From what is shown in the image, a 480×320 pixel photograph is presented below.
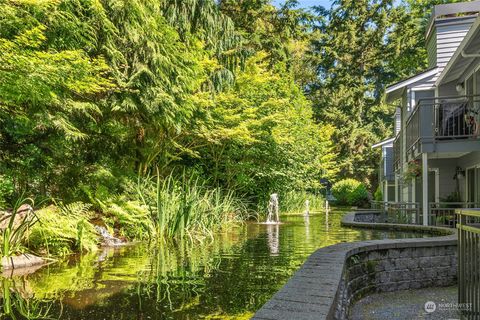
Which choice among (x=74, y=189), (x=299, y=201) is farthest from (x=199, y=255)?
(x=299, y=201)

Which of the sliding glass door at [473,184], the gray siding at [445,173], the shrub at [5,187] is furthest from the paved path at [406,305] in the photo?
the gray siding at [445,173]

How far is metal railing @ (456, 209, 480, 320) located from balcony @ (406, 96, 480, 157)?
7.02 meters

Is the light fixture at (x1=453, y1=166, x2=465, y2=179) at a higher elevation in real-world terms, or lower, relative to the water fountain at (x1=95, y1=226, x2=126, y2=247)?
higher

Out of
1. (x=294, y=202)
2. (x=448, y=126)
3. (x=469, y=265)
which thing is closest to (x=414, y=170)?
(x=448, y=126)

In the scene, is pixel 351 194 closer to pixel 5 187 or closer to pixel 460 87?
pixel 460 87

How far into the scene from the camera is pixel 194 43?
37.2 ft

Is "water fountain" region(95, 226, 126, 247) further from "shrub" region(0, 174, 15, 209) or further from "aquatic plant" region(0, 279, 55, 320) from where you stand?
"aquatic plant" region(0, 279, 55, 320)

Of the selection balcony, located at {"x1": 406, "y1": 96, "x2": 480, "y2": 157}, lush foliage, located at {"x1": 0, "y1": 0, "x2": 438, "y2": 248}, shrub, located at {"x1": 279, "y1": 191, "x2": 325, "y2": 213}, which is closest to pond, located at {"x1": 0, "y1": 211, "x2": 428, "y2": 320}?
lush foliage, located at {"x1": 0, "y1": 0, "x2": 438, "y2": 248}

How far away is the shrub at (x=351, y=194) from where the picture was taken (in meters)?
31.3

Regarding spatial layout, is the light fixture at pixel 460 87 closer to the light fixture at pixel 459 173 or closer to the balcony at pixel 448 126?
the balcony at pixel 448 126

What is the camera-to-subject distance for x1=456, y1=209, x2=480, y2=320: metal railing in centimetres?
328

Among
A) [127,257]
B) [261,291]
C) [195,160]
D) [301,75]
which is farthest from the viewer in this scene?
[301,75]

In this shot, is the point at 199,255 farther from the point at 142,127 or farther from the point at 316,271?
the point at 142,127

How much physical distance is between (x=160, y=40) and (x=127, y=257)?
4.68 meters
